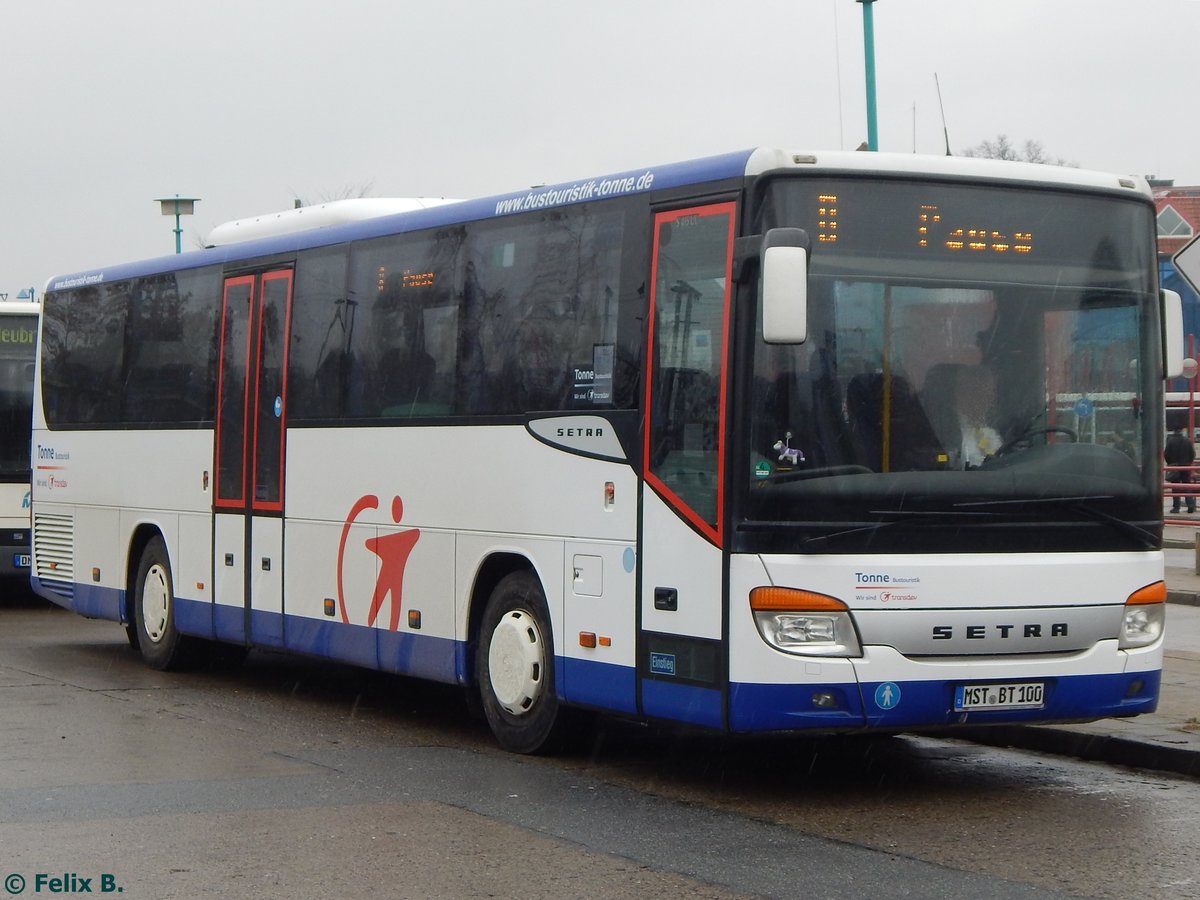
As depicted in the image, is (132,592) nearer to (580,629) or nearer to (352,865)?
(580,629)

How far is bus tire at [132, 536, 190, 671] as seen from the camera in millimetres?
15164

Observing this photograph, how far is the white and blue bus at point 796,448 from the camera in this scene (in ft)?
29.3

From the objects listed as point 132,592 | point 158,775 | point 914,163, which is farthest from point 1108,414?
point 132,592

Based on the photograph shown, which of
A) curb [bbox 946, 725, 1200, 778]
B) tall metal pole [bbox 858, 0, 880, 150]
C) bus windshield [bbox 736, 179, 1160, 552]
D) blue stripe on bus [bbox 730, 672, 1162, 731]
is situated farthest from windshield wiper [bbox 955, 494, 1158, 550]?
tall metal pole [bbox 858, 0, 880, 150]

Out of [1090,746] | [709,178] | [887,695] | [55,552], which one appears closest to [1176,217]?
[55,552]

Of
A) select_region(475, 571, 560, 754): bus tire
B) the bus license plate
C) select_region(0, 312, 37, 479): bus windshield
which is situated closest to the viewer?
the bus license plate

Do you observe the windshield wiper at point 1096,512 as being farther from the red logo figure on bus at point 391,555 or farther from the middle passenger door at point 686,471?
the red logo figure on bus at point 391,555

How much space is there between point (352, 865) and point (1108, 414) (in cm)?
442

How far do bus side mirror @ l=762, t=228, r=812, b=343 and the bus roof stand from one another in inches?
24.2

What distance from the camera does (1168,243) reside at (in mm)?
63875

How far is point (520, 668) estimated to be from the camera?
35.0 feet

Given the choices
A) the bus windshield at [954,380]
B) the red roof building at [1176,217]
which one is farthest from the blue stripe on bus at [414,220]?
the red roof building at [1176,217]

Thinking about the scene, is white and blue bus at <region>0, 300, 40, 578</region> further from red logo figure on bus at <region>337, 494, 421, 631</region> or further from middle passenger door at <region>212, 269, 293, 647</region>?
red logo figure on bus at <region>337, 494, 421, 631</region>

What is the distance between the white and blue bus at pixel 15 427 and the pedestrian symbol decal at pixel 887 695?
14.6 m
